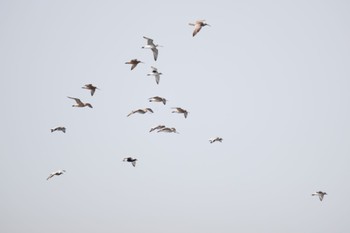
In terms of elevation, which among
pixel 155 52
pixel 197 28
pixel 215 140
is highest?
pixel 155 52

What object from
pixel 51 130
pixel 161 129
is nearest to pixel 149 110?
pixel 161 129

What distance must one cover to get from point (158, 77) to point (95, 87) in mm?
10706

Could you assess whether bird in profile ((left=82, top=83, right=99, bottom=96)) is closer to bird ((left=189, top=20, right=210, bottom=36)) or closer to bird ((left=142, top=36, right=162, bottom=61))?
bird ((left=142, top=36, right=162, bottom=61))

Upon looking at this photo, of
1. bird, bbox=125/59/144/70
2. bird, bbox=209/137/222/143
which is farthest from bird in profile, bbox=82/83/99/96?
bird, bbox=209/137/222/143

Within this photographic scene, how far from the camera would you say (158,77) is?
288 ft

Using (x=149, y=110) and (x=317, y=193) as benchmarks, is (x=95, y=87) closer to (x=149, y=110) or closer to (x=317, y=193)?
(x=149, y=110)

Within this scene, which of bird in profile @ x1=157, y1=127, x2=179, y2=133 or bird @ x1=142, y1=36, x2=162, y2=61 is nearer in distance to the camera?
bird in profile @ x1=157, y1=127, x2=179, y2=133

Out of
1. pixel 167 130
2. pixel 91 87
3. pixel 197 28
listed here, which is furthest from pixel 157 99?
pixel 197 28

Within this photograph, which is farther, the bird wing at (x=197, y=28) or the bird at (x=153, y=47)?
the bird at (x=153, y=47)

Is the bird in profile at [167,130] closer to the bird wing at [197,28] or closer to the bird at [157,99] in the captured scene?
the bird at [157,99]

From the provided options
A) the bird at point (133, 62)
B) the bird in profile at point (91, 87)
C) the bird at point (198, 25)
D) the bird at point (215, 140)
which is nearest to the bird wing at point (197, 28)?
the bird at point (198, 25)

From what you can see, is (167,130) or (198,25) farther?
(167,130)

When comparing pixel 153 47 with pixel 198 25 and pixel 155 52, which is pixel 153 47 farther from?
pixel 198 25

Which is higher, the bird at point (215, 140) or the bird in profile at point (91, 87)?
the bird in profile at point (91, 87)
